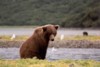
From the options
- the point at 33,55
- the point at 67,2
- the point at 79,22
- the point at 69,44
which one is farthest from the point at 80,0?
the point at 33,55

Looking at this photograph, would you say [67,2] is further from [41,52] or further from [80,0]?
[41,52]

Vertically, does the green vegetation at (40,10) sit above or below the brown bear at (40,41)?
below

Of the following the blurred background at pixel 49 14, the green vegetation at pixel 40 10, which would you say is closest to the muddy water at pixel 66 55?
the blurred background at pixel 49 14

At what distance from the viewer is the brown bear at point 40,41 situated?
54.5 ft

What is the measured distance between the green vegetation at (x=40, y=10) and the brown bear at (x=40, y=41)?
83168 mm

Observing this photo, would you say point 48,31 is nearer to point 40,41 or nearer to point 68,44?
point 40,41

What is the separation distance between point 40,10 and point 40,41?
355 ft

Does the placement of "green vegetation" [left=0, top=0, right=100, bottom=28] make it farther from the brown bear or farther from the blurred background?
the brown bear

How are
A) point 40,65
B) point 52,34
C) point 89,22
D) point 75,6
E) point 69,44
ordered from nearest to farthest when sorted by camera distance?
point 40,65 < point 52,34 < point 69,44 < point 89,22 < point 75,6

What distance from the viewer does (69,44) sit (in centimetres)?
3850

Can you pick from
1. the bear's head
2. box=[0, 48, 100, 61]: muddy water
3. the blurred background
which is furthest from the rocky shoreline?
the blurred background

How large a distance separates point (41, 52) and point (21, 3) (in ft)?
388

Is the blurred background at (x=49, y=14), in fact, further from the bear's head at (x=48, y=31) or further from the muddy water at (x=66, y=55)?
the bear's head at (x=48, y=31)

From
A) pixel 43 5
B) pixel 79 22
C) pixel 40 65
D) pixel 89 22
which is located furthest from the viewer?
pixel 43 5
